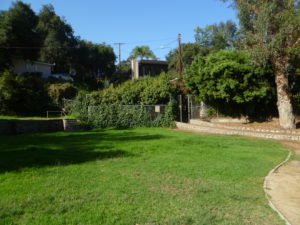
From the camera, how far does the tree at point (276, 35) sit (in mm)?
11898

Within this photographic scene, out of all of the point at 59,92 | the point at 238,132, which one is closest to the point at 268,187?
the point at 238,132

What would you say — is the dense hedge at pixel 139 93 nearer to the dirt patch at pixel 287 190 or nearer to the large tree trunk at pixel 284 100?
the large tree trunk at pixel 284 100

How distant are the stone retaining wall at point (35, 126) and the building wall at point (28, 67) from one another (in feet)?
65.6

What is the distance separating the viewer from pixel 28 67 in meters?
34.7

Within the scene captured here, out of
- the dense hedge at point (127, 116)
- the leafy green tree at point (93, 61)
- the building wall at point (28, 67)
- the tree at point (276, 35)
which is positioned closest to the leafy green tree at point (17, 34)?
the building wall at point (28, 67)

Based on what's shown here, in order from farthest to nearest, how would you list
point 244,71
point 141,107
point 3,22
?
point 3,22 < point 141,107 < point 244,71

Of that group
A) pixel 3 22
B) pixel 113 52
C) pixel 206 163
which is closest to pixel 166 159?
pixel 206 163

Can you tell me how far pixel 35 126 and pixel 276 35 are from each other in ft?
52.2

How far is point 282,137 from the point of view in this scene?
1160 centimetres

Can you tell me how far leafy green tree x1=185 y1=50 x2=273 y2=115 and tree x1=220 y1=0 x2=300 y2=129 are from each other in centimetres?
122

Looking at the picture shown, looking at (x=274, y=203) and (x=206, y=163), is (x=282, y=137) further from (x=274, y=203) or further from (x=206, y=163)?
(x=274, y=203)

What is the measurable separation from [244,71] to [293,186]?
424 inches

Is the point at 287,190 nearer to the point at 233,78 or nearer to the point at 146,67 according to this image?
the point at 233,78

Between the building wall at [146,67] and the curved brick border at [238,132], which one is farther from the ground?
the building wall at [146,67]
